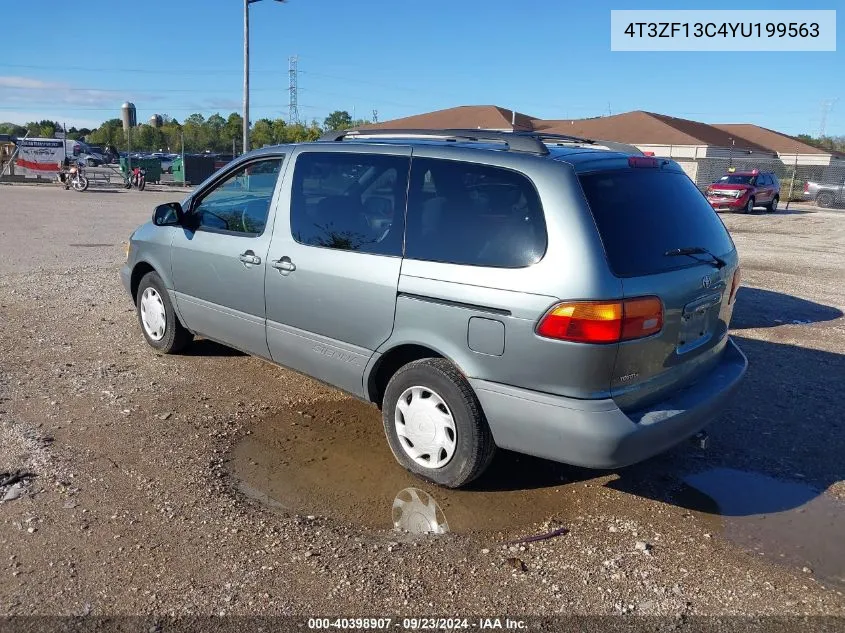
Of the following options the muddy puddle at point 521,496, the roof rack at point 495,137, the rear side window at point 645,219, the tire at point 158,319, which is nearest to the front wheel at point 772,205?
the roof rack at point 495,137

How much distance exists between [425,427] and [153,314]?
126 inches

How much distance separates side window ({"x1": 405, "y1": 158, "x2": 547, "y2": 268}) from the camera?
3.47 m

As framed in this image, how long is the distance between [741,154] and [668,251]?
50239mm

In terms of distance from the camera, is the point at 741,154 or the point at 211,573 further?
the point at 741,154

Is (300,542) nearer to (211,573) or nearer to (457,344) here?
(211,573)

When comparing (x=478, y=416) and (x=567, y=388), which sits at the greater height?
(x=567, y=388)

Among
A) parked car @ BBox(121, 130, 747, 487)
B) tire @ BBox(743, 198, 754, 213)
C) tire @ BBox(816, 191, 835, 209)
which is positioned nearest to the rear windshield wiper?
parked car @ BBox(121, 130, 747, 487)

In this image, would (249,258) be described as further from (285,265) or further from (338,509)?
(338,509)

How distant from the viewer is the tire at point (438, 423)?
12.0ft

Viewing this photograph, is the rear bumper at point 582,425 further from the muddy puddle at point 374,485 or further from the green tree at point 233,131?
the green tree at point 233,131

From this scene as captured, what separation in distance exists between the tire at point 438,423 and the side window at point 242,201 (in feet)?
5.36

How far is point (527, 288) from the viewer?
3.35 metres

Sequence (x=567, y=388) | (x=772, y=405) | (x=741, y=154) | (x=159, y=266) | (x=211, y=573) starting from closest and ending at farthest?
(x=211, y=573)
(x=567, y=388)
(x=772, y=405)
(x=159, y=266)
(x=741, y=154)

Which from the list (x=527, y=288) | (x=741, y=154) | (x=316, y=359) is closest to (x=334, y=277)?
(x=316, y=359)
